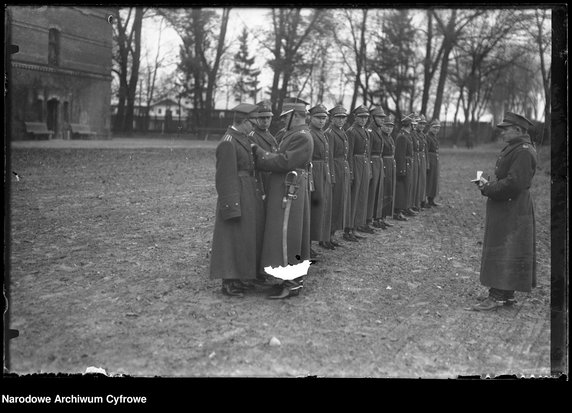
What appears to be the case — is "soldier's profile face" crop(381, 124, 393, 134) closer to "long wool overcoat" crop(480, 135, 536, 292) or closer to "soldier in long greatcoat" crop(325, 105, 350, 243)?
"soldier in long greatcoat" crop(325, 105, 350, 243)

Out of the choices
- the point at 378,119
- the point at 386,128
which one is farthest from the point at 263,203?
the point at 386,128

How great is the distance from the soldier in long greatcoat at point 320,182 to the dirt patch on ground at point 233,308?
50 centimetres

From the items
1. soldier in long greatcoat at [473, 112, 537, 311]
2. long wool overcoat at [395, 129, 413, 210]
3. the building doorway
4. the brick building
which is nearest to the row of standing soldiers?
soldier in long greatcoat at [473, 112, 537, 311]

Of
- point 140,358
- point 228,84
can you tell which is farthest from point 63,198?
point 228,84

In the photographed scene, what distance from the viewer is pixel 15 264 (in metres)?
7.59

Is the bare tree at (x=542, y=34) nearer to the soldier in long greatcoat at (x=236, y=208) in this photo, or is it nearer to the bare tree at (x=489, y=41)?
the bare tree at (x=489, y=41)

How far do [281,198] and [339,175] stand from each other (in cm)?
328

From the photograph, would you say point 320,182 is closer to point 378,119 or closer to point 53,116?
point 378,119

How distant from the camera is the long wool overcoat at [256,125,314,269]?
6648 millimetres

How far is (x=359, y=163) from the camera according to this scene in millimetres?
10734

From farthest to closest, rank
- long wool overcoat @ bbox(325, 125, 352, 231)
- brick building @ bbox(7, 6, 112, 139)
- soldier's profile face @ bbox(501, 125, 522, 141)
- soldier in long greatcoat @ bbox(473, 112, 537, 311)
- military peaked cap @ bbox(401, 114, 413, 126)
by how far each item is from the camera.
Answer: brick building @ bbox(7, 6, 112, 139)
military peaked cap @ bbox(401, 114, 413, 126)
long wool overcoat @ bbox(325, 125, 352, 231)
soldier's profile face @ bbox(501, 125, 522, 141)
soldier in long greatcoat @ bbox(473, 112, 537, 311)

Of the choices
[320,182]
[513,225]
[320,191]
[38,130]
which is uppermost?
[38,130]

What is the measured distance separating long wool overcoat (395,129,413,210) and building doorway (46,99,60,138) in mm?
20596

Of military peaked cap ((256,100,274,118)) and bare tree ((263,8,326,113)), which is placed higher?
bare tree ((263,8,326,113))
